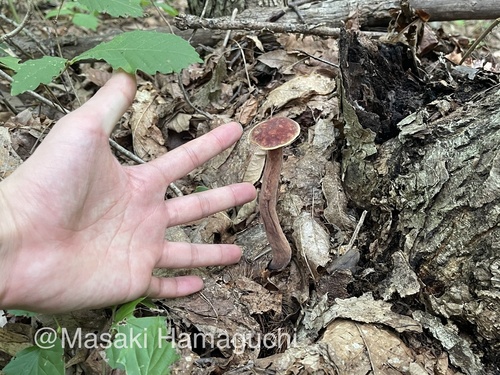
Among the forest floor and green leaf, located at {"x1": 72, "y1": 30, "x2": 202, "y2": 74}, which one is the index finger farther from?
green leaf, located at {"x1": 72, "y1": 30, "x2": 202, "y2": 74}

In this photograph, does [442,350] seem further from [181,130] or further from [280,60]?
[280,60]

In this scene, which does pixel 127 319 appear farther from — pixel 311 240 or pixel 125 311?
pixel 311 240

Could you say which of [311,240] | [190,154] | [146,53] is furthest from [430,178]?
[146,53]

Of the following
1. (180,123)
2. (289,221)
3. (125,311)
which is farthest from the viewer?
(180,123)

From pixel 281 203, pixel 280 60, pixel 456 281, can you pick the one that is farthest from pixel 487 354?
pixel 280 60

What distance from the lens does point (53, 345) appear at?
2162 millimetres

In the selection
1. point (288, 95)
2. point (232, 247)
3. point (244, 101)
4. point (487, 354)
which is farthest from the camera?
point (244, 101)

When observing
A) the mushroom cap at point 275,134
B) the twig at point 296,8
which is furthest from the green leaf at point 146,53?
the twig at point 296,8

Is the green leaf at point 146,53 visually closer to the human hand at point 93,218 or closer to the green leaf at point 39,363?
the human hand at point 93,218

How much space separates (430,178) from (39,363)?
7.46 ft

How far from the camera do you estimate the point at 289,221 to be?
2967 mm

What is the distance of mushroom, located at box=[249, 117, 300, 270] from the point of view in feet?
7.75

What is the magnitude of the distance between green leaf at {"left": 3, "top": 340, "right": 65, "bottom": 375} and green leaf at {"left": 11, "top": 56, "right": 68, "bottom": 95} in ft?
4.17

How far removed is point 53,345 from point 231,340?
0.92 meters
